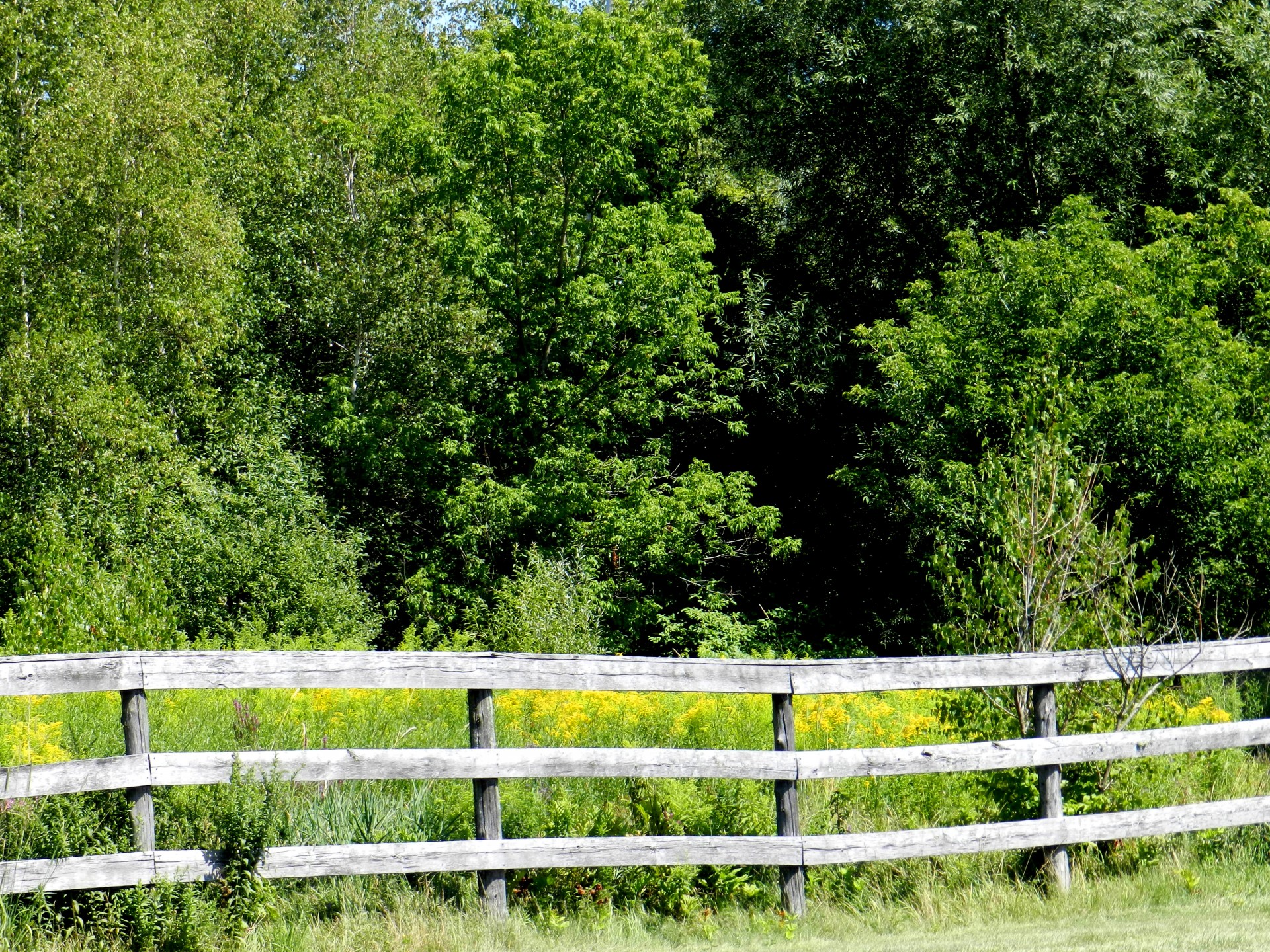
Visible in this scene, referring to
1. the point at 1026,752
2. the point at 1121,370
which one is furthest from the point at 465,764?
the point at 1121,370

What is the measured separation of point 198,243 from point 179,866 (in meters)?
16.9

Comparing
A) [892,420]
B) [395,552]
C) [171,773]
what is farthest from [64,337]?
[171,773]

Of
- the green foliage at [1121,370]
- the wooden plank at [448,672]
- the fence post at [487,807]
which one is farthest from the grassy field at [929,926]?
the green foliage at [1121,370]

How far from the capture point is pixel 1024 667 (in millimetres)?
6262

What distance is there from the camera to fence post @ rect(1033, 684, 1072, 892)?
6266mm

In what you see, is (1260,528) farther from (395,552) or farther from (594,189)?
(395,552)

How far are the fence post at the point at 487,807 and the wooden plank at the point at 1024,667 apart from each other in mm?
1438

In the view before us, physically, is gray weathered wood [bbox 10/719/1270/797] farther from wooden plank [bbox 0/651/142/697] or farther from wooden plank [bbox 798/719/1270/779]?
wooden plank [bbox 0/651/142/697]

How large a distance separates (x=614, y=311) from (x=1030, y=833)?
1656cm

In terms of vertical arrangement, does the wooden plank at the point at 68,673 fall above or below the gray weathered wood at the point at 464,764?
above

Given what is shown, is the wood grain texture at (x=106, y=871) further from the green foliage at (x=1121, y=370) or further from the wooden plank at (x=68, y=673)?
the green foliage at (x=1121, y=370)

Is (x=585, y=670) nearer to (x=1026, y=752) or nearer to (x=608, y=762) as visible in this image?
(x=608, y=762)

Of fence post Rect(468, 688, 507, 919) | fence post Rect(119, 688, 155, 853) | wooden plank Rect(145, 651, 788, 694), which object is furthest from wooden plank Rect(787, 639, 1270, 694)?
fence post Rect(119, 688, 155, 853)

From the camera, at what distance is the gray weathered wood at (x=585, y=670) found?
522 cm
